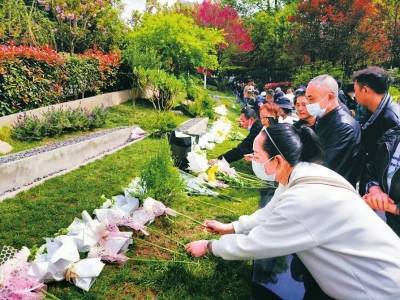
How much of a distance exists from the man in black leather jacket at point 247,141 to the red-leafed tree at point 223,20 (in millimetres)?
24942

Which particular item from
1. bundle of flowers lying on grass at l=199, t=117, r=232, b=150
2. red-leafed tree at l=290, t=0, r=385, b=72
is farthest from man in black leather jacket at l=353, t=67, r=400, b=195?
red-leafed tree at l=290, t=0, r=385, b=72

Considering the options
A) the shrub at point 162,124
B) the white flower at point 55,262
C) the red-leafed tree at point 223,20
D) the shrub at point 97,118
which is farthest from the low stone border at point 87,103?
the red-leafed tree at point 223,20

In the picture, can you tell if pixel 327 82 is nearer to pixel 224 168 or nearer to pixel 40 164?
pixel 224 168

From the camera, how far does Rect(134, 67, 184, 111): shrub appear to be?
15.3 meters

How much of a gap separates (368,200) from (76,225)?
2480mm

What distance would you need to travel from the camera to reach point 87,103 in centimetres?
1337

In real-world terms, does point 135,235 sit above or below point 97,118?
above

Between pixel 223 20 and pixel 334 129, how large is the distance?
2835 centimetres

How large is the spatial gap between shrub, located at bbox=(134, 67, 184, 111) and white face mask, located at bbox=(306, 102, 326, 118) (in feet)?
35.8

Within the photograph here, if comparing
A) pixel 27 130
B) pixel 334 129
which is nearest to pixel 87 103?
pixel 27 130

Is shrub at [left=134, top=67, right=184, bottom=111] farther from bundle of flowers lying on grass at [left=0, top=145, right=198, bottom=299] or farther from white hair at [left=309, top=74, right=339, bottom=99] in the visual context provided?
white hair at [left=309, top=74, right=339, bottom=99]

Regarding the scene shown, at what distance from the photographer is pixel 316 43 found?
25.0 metres

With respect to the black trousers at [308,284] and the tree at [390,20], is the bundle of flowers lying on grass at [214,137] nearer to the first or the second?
the black trousers at [308,284]

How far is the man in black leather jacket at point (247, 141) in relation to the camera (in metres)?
6.55
